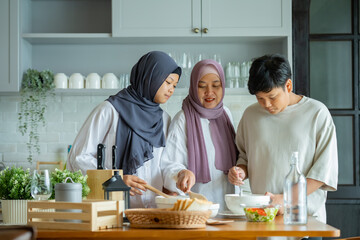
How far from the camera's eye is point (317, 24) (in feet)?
15.5

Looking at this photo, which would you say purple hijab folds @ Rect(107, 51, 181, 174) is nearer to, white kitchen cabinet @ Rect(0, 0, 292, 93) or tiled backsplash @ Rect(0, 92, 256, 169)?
white kitchen cabinet @ Rect(0, 0, 292, 93)

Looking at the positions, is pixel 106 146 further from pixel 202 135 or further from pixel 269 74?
pixel 269 74

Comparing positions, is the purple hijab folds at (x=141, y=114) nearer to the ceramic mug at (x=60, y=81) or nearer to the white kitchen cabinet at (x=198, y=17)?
the white kitchen cabinet at (x=198, y=17)

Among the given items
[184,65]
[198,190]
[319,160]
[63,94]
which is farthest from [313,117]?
[63,94]

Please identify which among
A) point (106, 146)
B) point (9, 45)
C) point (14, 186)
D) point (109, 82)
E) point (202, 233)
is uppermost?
point (9, 45)

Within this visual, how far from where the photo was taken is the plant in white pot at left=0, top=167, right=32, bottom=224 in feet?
7.06

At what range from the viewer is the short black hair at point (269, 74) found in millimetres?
2582

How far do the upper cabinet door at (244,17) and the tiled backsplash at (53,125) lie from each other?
0.74 metres

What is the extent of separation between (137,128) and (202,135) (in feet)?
1.18

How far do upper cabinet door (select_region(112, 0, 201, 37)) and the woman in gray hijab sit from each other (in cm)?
141

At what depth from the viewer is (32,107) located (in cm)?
489

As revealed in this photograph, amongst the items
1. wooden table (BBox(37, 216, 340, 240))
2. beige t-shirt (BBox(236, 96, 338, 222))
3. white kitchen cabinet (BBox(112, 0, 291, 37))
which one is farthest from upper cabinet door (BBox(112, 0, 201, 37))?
wooden table (BBox(37, 216, 340, 240))

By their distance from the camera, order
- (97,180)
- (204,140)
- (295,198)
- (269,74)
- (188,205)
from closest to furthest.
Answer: (188,205)
(295,198)
(97,180)
(269,74)
(204,140)

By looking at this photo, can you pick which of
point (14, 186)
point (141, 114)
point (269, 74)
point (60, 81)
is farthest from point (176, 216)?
point (60, 81)
